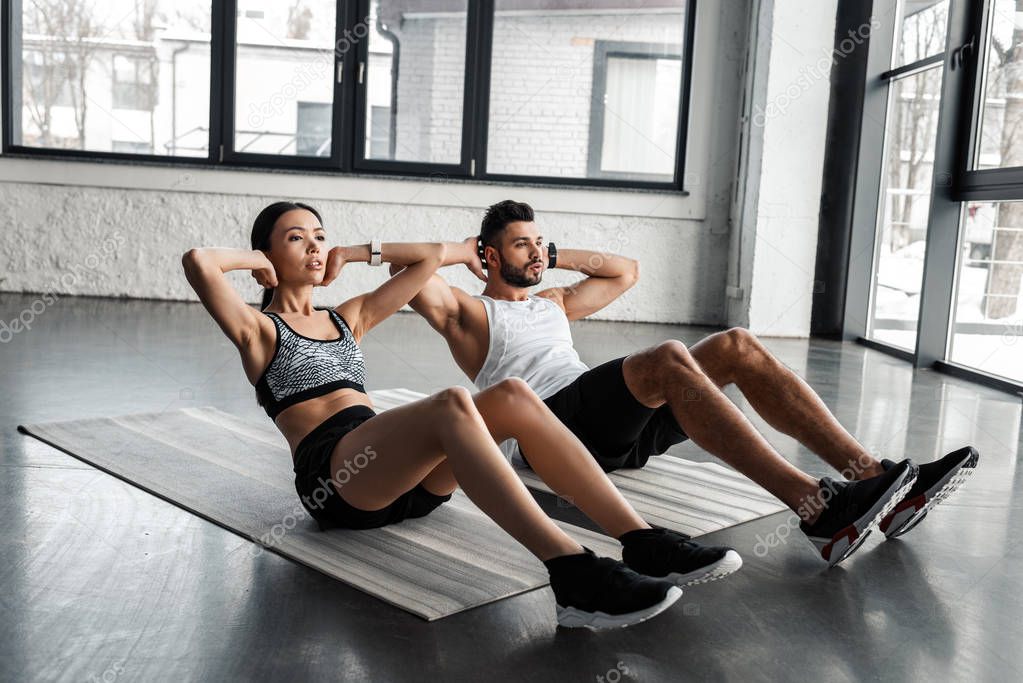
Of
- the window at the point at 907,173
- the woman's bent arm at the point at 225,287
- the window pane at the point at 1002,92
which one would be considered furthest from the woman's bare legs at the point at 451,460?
the window at the point at 907,173

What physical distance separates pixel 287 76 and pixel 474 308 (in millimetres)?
4709

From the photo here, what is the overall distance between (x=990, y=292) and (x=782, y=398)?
3313 millimetres

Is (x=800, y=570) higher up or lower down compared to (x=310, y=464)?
lower down

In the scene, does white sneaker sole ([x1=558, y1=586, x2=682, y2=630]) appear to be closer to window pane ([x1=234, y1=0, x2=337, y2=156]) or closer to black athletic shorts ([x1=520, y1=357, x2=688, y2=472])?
black athletic shorts ([x1=520, y1=357, x2=688, y2=472])

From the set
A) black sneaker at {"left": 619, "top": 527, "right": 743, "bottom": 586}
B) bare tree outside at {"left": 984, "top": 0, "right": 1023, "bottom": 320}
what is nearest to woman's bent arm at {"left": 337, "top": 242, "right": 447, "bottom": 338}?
black sneaker at {"left": 619, "top": 527, "right": 743, "bottom": 586}

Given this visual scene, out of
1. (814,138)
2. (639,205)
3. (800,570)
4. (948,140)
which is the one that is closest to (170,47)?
(639,205)

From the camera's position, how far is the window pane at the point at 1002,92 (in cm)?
466

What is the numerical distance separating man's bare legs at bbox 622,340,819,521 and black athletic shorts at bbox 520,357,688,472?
0.33 feet

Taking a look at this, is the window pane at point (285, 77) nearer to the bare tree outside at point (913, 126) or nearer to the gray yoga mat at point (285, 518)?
the bare tree outside at point (913, 126)

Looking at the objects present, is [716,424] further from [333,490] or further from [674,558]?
[333,490]

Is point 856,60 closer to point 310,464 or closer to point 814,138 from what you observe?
point 814,138

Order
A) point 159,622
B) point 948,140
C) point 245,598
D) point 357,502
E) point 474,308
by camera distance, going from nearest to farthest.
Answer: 1. point 159,622
2. point 245,598
3. point 357,502
4. point 474,308
5. point 948,140

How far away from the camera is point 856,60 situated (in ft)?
20.8

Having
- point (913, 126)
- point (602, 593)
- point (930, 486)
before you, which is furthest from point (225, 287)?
point (913, 126)
